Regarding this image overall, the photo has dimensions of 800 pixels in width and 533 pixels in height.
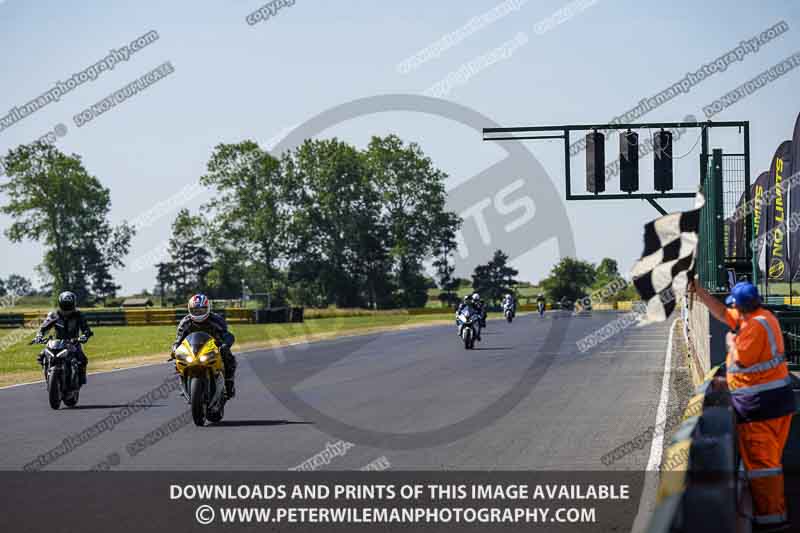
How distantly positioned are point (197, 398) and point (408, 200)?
92193 mm

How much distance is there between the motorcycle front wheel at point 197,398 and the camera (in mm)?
12695

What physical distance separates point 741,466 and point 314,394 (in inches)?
417

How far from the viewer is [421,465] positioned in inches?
379

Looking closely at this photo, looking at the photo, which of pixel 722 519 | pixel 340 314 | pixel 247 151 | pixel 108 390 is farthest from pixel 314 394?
pixel 247 151

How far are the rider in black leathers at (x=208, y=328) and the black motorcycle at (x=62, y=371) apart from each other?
2.88 metres

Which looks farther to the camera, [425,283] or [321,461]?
[425,283]

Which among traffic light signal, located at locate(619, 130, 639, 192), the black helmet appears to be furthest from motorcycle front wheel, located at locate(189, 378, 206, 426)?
traffic light signal, located at locate(619, 130, 639, 192)

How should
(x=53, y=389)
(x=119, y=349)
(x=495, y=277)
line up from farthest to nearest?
1. (x=495, y=277)
2. (x=119, y=349)
3. (x=53, y=389)

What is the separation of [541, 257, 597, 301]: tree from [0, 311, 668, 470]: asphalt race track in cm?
14002

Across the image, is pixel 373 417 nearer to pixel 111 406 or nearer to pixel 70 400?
pixel 111 406

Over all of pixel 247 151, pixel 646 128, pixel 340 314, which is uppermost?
Result: pixel 247 151

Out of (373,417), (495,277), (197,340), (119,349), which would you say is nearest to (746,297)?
(373,417)

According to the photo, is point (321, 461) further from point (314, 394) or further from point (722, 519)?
point (314, 394)

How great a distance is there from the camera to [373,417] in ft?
44.7
